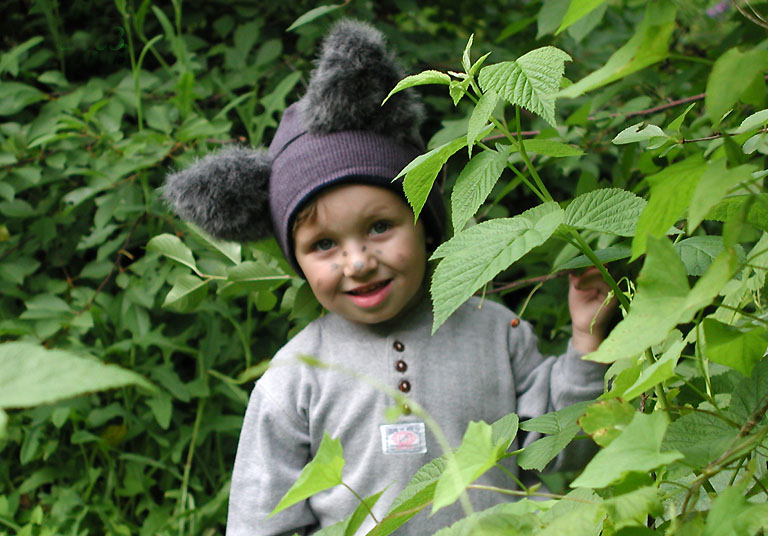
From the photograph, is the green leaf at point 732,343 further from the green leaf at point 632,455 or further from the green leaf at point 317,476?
the green leaf at point 317,476

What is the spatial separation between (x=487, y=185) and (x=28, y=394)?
444 mm

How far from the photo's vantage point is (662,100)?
1.60 m

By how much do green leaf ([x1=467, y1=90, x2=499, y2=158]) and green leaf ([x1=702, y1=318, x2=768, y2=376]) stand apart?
216 millimetres

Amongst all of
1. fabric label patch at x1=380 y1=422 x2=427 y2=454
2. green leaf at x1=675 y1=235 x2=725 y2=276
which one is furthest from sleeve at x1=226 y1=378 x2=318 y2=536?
green leaf at x1=675 y1=235 x2=725 y2=276

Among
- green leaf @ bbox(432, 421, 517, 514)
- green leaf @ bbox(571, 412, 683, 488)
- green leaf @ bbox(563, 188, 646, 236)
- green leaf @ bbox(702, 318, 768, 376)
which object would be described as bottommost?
green leaf @ bbox(432, 421, 517, 514)

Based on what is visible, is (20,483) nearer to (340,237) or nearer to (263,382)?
(263,382)

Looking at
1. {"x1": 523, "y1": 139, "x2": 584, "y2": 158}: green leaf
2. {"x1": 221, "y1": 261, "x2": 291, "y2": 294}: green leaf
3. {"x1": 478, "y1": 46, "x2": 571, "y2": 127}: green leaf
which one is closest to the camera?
{"x1": 478, "y1": 46, "x2": 571, "y2": 127}: green leaf

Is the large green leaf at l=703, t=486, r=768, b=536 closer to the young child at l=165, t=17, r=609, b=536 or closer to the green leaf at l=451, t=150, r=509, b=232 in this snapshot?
the green leaf at l=451, t=150, r=509, b=232

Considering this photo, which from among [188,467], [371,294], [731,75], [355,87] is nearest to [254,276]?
[371,294]

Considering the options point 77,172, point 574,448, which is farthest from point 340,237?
point 77,172

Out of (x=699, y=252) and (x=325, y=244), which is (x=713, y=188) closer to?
(x=699, y=252)

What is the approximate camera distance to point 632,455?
417mm

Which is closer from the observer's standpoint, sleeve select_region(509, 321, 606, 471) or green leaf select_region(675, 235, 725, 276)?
green leaf select_region(675, 235, 725, 276)

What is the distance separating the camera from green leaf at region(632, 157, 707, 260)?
1.50 ft
